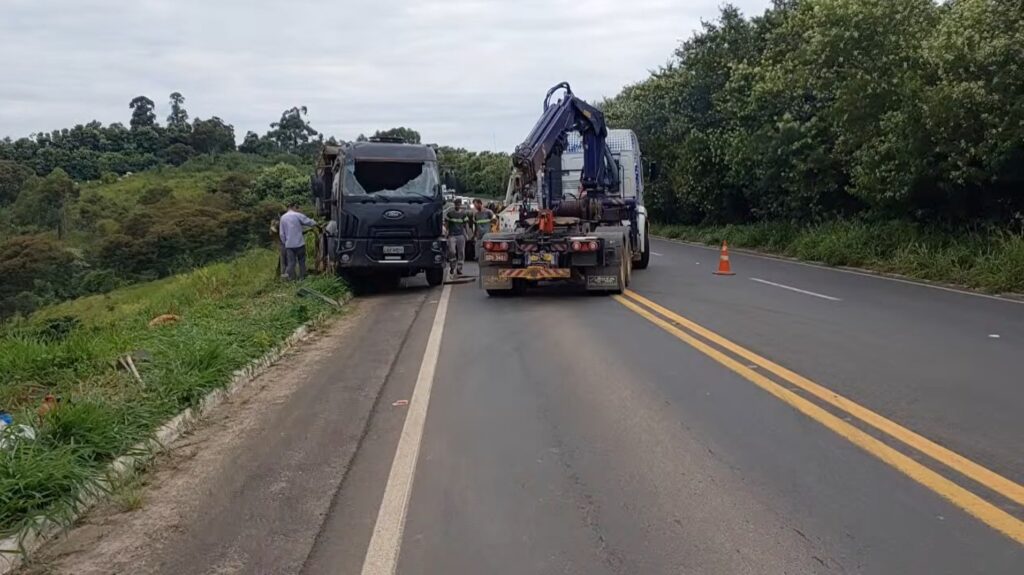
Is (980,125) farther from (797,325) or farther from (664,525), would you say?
(664,525)

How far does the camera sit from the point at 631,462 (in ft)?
19.6

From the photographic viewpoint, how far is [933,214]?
2084 centimetres

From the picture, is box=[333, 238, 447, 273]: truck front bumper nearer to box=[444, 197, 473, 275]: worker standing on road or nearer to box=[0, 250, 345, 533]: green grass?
box=[0, 250, 345, 533]: green grass

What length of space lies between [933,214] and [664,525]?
18.5 metres

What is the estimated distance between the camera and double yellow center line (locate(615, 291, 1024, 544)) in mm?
4863

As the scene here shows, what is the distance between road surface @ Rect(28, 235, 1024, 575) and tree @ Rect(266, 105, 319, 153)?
101304 millimetres

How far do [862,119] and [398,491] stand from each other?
2035 centimetres

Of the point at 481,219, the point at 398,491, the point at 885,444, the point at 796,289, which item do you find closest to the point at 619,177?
the point at 481,219

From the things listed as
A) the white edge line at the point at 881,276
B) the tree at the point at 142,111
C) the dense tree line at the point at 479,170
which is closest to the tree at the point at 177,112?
the tree at the point at 142,111

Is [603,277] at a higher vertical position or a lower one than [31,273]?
higher

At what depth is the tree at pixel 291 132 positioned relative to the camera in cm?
10775

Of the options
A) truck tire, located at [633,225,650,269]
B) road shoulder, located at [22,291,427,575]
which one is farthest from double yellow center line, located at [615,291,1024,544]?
truck tire, located at [633,225,650,269]

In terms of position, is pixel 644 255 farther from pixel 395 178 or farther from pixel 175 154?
pixel 175 154

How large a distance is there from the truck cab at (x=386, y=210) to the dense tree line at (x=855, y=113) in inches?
398
